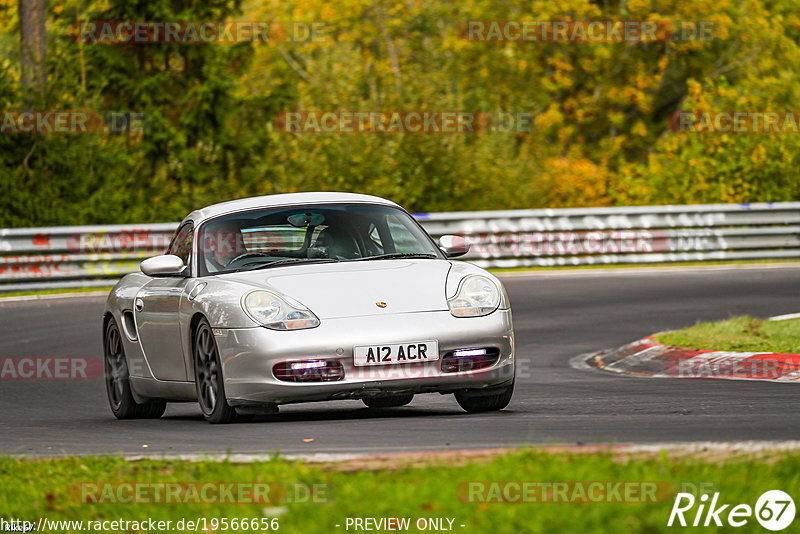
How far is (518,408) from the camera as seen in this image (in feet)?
30.8

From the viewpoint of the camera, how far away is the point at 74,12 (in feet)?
125

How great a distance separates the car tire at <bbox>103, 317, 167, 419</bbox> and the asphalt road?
0.17 metres

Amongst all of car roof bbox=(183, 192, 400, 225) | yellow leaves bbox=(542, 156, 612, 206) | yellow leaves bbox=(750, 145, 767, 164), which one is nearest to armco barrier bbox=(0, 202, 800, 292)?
yellow leaves bbox=(750, 145, 767, 164)

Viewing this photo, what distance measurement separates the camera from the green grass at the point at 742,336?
482 inches

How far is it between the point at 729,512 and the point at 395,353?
3.57m

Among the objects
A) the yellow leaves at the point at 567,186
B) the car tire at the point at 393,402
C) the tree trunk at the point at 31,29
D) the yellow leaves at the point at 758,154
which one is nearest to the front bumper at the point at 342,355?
the car tire at the point at 393,402

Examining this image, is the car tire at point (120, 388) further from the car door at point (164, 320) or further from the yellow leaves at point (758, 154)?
the yellow leaves at point (758, 154)

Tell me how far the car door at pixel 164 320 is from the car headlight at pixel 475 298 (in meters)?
1.89

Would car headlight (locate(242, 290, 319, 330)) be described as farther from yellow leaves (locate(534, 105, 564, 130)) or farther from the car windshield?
yellow leaves (locate(534, 105, 564, 130))

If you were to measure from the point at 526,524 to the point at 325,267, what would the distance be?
4.41 meters

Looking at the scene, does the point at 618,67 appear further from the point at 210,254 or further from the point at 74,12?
the point at 210,254

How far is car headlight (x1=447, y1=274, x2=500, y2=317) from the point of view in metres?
8.73

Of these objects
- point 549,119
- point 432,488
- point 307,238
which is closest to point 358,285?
point 307,238

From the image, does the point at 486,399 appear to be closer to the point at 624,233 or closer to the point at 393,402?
the point at 393,402
